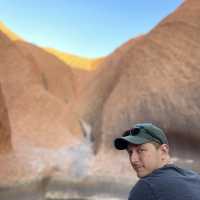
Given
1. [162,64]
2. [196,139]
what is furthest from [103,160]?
[162,64]

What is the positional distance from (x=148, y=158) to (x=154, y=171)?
110 millimetres

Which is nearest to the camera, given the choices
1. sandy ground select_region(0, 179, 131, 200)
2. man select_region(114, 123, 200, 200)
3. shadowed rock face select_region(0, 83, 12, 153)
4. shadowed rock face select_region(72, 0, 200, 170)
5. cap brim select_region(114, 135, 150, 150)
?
man select_region(114, 123, 200, 200)

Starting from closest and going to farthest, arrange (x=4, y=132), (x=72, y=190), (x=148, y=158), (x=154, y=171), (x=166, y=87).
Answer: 1. (x=154, y=171)
2. (x=148, y=158)
3. (x=72, y=190)
4. (x=4, y=132)
5. (x=166, y=87)

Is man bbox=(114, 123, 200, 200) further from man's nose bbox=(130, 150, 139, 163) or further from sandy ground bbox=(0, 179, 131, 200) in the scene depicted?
sandy ground bbox=(0, 179, 131, 200)

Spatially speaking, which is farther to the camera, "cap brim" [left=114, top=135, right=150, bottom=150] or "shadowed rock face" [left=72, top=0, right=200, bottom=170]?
"shadowed rock face" [left=72, top=0, right=200, bottom=170]

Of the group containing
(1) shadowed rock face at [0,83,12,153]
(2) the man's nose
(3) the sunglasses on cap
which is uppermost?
(3) the sunglasses on cap

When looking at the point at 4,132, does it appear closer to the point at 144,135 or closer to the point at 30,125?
the point at 30,125

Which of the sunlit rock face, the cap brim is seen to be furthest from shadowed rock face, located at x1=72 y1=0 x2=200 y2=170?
the cap brim

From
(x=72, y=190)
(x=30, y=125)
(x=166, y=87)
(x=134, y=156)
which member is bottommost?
(x=72, y=190)

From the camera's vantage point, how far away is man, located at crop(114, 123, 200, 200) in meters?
1.53

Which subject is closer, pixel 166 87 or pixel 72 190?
pixel 72 190

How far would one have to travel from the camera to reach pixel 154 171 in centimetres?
164

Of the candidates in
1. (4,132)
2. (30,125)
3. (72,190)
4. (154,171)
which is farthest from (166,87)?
(154,171)

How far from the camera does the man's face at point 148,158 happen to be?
5.71 ft
